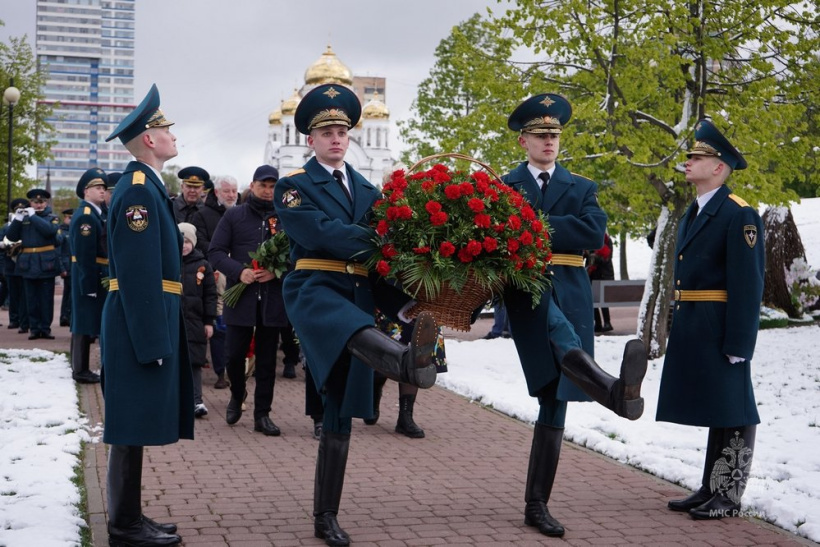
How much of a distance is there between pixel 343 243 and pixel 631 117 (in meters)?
8.92

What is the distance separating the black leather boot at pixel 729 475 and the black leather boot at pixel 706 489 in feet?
0.09

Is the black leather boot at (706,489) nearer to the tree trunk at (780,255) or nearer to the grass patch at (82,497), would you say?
the grass patch at (82,497)

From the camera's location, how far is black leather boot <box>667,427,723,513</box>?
19.5 ft

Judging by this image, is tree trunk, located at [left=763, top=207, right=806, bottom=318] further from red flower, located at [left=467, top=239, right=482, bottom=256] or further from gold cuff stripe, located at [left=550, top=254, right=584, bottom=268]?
red flower, located at [left=467, top=239, right=482, bottom=256]

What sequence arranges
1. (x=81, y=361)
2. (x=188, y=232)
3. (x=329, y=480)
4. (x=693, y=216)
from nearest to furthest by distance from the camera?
1. (x=329, y=480)
2. (x=693, y=216)
3. (x=188, y=232)
4. (x=81, y=361)

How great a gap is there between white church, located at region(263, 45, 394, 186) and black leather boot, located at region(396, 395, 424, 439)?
71.8 meters

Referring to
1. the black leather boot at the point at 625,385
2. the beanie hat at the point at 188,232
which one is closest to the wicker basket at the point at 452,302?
the black leather boot at the point at 625,385

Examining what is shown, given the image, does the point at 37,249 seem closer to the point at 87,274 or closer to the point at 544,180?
the point at 87,274

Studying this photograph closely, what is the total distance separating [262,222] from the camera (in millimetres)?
9141

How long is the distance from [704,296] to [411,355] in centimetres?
226

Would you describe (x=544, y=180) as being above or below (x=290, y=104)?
below

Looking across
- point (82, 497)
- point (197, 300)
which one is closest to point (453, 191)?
point (82, 497)

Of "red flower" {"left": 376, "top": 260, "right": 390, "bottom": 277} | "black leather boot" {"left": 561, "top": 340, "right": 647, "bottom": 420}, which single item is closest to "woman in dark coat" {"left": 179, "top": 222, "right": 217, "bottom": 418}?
"red flower" {"left": 376, "top": 260, "right": 390, "bottom": 277}

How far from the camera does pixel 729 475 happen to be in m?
5.93
